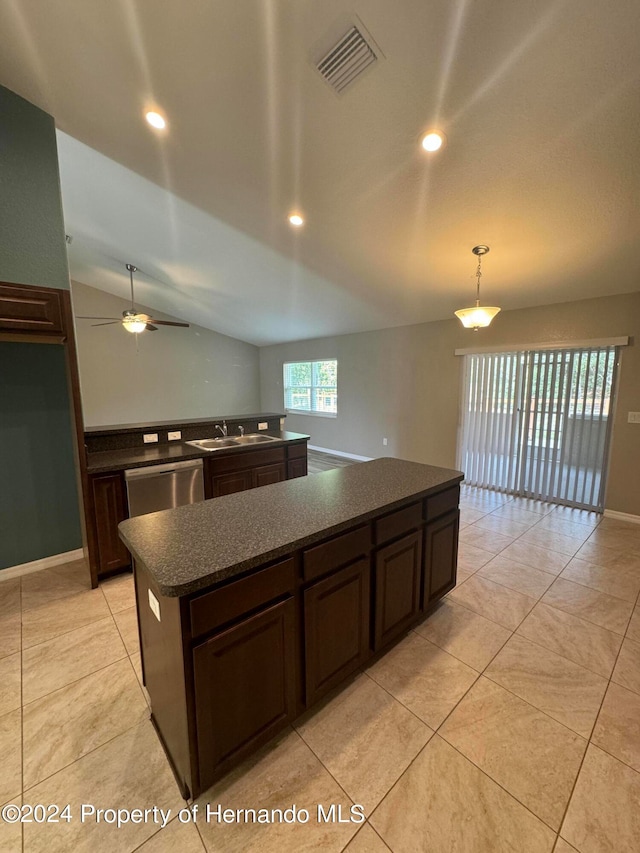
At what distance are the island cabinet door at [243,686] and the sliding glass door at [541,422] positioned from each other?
4120 mm

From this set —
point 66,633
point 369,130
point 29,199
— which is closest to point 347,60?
point 369,130

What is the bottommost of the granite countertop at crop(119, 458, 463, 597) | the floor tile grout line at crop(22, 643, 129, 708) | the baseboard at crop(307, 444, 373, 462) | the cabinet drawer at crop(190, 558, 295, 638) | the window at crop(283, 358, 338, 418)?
the floor tile grout line at crop(22, 643, 129, 708)

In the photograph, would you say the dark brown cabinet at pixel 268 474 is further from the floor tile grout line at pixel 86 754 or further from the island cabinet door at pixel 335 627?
the floor tile grout line at pixel 86 754

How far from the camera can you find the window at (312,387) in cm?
708

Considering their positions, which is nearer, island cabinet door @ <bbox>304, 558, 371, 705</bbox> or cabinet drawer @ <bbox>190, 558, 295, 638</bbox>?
cabinet drawer @ <bbox>190, 558, 295, 638</bbox>

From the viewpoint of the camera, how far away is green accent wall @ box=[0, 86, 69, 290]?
2.24 meters

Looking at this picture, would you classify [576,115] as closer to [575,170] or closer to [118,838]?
[575,170]

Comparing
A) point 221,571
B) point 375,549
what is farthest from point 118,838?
point 375,549

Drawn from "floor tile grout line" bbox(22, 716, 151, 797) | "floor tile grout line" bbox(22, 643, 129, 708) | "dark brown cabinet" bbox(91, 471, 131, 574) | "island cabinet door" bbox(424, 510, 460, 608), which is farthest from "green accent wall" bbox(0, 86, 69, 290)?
"island cabinet door" bbox(424, 510, 460, 608)

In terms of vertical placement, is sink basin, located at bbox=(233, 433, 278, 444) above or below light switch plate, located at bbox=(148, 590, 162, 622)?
above

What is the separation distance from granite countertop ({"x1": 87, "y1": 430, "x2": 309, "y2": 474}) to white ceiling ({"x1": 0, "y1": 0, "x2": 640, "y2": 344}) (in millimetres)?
2258

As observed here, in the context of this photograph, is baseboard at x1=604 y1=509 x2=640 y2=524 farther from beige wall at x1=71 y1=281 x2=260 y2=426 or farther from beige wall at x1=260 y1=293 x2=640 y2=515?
beige wall at x1=71 y1=281 x2=260 y2=426

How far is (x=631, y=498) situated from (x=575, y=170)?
327 cm

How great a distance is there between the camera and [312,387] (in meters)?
7.60
